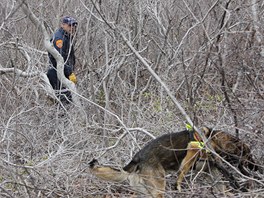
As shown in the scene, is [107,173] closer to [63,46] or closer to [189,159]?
[189,159]

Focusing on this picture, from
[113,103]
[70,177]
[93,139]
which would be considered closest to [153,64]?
[113,103]

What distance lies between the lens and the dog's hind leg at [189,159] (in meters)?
5.87

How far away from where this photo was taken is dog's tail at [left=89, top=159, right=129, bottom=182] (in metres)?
5.57

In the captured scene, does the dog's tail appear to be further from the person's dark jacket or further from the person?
the person's dark jacket

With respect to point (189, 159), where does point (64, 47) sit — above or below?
above

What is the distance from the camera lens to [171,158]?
20.0ft

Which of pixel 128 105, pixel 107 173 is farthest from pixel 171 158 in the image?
pixel 128 105

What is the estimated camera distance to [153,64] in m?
9.88

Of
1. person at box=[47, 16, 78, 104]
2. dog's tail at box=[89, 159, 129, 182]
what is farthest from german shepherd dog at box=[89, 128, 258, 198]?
person at box=[47, 16, 78, 104]

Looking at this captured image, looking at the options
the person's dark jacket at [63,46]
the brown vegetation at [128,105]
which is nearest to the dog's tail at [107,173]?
the brown vegetation at [128,105]

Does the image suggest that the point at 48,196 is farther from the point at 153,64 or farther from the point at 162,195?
the point at 153,64

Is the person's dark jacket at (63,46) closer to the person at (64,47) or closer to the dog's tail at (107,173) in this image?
the person at (64,47)

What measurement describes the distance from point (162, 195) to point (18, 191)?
4.60 ft

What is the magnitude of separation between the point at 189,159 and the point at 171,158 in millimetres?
251
